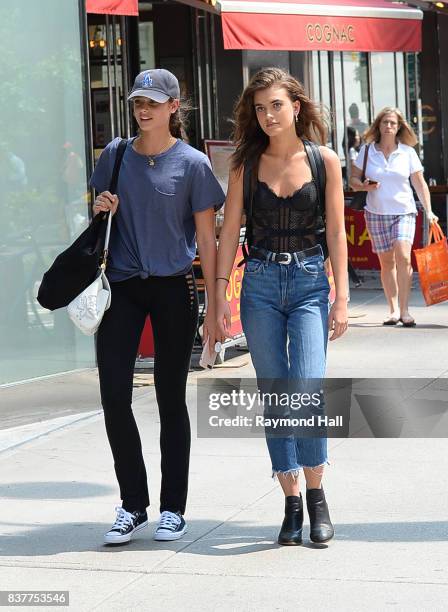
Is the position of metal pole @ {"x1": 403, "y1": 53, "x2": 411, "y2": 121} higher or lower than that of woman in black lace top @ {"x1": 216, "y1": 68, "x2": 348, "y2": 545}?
higher

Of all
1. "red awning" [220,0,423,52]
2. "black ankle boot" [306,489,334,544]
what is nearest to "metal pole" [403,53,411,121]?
"red awning" [220,0,423,52]

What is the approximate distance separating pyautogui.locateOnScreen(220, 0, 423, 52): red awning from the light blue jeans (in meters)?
5.99

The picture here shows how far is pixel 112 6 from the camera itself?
343 inches

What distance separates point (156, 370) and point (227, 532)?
72 cm

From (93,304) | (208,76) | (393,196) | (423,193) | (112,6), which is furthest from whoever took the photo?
(208,76)

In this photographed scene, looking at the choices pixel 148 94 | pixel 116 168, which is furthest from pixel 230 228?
pixel 148 94

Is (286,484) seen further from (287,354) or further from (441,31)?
(441,31)

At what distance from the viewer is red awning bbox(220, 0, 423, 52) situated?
10727mm

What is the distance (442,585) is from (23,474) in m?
2.53

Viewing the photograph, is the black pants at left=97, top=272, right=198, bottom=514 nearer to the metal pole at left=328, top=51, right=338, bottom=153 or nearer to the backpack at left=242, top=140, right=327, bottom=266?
the backpack at left=242, top=140, right=327, bottom=266

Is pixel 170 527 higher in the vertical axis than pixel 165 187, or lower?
lower

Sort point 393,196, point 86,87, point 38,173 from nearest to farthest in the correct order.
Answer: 1. point 38,173
2. point 86,87
3. point 393,196

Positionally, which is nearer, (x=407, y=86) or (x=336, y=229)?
(x=336, y=229)

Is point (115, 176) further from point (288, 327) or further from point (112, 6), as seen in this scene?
point (112, 6)
